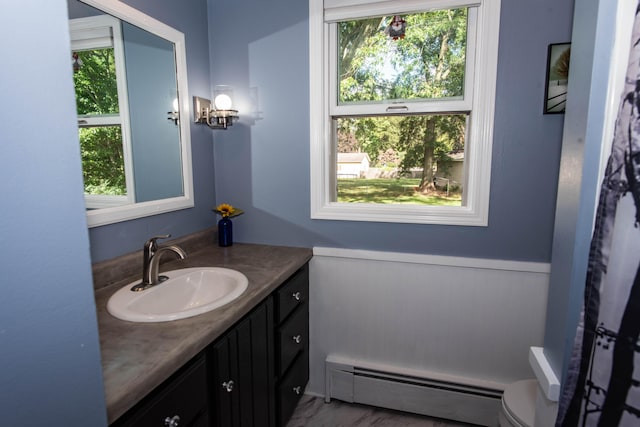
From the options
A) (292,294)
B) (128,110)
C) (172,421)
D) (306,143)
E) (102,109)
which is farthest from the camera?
(306,143)

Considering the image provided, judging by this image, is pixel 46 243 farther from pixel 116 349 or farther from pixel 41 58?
pixel 116 349

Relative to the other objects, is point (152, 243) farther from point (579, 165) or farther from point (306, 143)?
point (579, 165)

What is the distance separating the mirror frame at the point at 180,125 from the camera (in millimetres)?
1378

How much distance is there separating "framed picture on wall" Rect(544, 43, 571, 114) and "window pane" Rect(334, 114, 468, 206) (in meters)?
0.37

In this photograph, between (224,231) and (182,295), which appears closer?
(182,295)

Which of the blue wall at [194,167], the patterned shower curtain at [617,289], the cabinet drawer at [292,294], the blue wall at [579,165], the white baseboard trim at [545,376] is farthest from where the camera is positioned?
the cabinet drawer at [292,294]

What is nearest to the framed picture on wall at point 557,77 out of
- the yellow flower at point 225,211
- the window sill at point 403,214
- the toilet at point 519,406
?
the window sill at point 403,214

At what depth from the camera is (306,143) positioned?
1.95 m

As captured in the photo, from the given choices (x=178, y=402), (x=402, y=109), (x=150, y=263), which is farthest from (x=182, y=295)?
(x=402, y=109)

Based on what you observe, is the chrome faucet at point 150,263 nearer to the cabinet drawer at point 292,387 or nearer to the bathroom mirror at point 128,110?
the bathroom mirror at point 128,110

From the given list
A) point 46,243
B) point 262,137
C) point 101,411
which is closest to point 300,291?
point 262,137

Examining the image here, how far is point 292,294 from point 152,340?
2.82 ft

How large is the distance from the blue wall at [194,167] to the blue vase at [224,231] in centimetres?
11

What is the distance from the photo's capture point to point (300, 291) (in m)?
1.87
